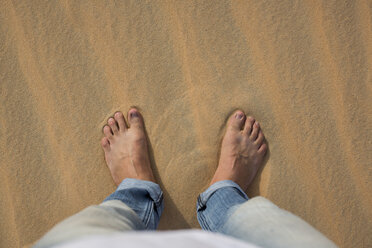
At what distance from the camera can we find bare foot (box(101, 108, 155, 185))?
1.25m

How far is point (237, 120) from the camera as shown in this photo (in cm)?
127

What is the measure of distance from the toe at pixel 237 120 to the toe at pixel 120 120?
1.52ft

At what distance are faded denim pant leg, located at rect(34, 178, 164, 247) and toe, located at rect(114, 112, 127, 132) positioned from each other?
23 centimetres

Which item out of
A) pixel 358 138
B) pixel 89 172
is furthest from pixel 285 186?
pixel 89 172

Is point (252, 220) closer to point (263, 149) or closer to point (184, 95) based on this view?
point (263, 149)

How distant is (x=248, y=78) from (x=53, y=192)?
964mm

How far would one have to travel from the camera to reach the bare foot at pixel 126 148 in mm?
1248

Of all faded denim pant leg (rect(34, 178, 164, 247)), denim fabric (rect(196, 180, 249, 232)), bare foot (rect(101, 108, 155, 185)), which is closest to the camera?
faded denim pant leg (rect(34, 178, 164, 247))

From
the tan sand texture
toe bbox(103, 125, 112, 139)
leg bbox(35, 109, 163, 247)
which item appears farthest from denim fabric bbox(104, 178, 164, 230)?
toe bbox(103, 125, 112, 139)

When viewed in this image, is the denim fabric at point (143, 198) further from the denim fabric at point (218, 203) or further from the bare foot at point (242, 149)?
the bare foot at point (242, 149)

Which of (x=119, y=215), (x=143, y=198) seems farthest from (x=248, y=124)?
(x=119, y=215)

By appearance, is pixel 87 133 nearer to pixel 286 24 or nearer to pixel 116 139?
pixel 116 139

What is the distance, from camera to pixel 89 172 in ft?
4.15

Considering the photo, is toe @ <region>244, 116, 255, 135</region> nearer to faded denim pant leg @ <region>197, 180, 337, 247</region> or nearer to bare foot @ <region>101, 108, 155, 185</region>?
faded denim pant leg @ <region>197, 180, 337, 247</region>
